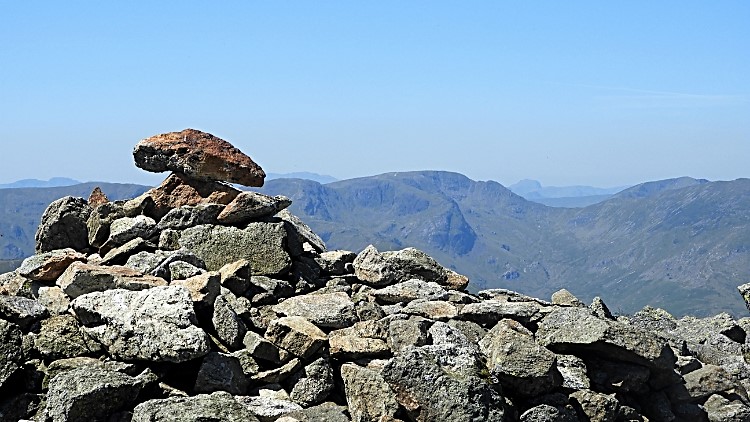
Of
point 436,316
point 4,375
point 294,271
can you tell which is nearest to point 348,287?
point 294,271

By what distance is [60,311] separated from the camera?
1856cm

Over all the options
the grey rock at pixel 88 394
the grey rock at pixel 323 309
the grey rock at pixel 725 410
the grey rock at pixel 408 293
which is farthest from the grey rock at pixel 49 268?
the grey rock at pixel 725 410

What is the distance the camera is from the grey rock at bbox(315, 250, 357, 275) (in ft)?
84.0

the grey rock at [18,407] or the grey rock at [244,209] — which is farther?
the grey rock at [244,209]

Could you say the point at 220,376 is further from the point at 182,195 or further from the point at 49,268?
the point at 182,195

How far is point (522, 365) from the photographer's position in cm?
1695

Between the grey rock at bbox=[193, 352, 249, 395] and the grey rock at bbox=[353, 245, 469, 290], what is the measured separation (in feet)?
27.1

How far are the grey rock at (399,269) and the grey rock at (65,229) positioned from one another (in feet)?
33.3

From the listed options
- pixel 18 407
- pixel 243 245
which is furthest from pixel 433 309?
pixel 18 407

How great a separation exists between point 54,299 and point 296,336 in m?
7.13

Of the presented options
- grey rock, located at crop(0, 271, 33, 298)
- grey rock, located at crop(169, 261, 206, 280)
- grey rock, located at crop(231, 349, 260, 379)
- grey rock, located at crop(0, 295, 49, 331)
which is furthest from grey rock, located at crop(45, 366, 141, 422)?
grey rock, located at crop(0, 271, 33, 298)

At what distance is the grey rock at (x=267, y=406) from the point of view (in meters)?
15.8

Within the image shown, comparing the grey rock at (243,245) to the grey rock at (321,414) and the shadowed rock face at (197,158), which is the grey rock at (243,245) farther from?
the grey rock at (321,414)

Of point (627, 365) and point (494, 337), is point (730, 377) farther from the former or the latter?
point (494, 337)
